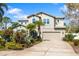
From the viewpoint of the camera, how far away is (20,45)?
10125 mm

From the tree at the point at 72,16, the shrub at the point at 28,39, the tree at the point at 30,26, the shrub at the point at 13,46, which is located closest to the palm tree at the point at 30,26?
the tree at the point at 30,26

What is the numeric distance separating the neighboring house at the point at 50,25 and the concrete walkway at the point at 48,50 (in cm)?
13

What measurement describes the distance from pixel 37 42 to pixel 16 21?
0.57 meters

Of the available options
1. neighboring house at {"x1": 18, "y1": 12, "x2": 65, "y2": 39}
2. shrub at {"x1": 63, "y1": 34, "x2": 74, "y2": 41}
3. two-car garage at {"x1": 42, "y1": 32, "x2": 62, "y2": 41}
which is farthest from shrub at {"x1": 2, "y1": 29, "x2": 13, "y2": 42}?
shrub at {"x1": 63, "y1": 34, "x2": 74, "y2": 41}

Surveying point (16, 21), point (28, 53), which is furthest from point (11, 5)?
point (28, 53)

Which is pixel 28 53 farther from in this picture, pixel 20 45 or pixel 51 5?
pixel 51 5

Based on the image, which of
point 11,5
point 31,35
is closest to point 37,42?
point 31,35

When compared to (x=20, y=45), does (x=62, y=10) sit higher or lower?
higher

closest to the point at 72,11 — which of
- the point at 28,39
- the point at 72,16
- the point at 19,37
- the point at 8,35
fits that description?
the point at 72,16

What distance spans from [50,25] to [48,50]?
1.57ft

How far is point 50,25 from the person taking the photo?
33.2ft

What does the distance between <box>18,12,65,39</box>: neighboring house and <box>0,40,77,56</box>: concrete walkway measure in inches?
5.3

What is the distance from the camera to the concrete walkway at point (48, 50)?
32.9ft

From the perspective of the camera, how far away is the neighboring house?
1009 cm
